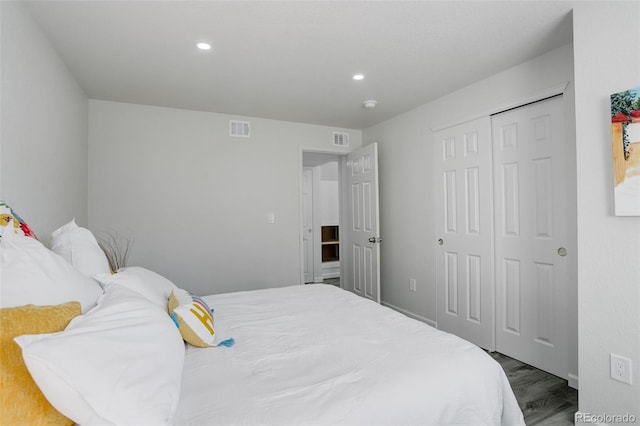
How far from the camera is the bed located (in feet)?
2.52

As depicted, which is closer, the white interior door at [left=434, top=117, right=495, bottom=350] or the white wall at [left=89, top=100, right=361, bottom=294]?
the white interior door at [left=434, top=117, right=495, bottom=350]

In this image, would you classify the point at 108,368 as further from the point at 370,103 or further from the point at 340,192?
the point at 340,192

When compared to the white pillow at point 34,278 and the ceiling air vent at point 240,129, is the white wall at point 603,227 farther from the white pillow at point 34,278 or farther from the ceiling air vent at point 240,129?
the ceiling air vent at point 240,129

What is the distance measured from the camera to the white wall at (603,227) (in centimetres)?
162

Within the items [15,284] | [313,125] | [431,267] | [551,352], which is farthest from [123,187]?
[551,352]

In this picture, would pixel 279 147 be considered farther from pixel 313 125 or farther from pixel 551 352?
pixel 551 352

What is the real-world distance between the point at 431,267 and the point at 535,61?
6.73 ft

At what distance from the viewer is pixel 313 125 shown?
13.8 feet

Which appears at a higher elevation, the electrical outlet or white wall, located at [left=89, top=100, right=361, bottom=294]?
white wall, located at [left=89, top=100, right=361, bottom=294]

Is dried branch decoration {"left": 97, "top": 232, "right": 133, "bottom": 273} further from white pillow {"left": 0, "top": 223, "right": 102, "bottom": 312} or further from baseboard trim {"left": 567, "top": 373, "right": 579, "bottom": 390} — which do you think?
baseboard trim {"left": 567, "top": 373, "right": 579, "bottom": 390}

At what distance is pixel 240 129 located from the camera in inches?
149

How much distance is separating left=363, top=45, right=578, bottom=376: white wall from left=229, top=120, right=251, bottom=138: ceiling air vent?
163 cm

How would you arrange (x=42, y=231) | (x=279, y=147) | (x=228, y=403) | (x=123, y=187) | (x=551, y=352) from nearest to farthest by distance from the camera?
(x=228, y=403), (x=42, y=231), (x=551, y=352), (x=123, y=187), (x=279, y=147)

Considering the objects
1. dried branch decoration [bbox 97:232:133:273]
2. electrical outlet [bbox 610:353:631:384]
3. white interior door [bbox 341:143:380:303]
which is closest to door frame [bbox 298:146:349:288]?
white interior door [bbox 341:143:380:303]
